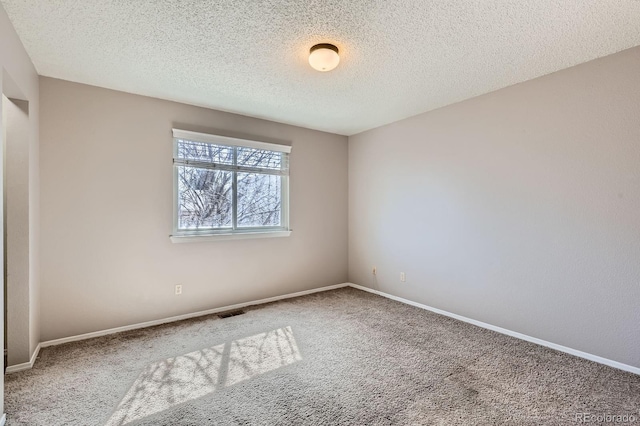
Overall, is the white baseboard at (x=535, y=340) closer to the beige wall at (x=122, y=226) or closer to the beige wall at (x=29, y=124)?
the beige wall at (x=122, y=226)

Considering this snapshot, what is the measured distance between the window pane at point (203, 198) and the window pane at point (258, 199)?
6.8 inches

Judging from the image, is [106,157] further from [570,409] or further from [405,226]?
[570,409]

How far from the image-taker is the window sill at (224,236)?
137 inches

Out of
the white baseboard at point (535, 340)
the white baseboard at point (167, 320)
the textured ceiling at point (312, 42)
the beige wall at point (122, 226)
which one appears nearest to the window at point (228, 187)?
the beige wall at point (122, 226)

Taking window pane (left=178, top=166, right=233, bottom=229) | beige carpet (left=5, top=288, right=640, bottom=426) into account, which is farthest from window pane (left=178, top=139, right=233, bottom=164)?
beige carpet (left=5, top=288, right=640, bottom=426)

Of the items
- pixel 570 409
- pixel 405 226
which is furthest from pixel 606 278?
pixel 405 226

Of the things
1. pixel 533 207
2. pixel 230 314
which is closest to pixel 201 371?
pixel 230 314

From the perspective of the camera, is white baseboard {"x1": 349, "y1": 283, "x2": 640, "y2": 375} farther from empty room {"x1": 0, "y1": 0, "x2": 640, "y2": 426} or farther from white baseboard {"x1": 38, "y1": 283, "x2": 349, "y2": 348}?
white baseboard {"x1": 38, "y1": 283, "x2": 349, "y2": 348}

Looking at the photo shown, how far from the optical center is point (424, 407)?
192 centimetres

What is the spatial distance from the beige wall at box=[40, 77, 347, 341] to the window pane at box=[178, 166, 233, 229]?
17 centimetres

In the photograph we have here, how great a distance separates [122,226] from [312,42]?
263 centimetres

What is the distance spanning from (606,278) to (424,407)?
191cm

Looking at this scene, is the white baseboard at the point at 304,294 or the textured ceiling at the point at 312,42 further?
the white baseboard at the point at 304,294

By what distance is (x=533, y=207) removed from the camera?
290 centimetres
